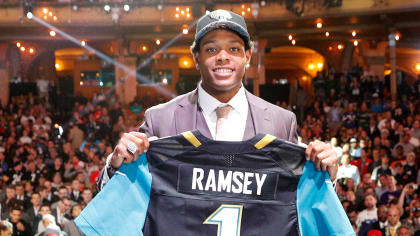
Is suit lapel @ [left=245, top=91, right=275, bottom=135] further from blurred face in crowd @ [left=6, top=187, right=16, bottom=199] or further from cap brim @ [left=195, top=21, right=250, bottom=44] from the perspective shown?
blurred face in crowd @ [left=6, top=187, right=16, bottom=199]

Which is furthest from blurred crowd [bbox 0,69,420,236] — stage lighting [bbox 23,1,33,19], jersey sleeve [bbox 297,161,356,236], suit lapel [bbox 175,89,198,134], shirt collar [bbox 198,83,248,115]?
stage lighting [bbox 23,1,33,19]

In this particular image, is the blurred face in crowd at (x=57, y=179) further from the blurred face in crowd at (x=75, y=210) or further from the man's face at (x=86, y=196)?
the blurred face in crowd at (x=75, y=210)

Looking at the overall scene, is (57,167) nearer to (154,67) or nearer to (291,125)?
(291,125)

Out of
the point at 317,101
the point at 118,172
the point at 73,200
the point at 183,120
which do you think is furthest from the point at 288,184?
the point at 317,101

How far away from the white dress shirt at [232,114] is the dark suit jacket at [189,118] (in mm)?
30

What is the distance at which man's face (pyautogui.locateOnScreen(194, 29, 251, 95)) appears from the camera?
300 cm

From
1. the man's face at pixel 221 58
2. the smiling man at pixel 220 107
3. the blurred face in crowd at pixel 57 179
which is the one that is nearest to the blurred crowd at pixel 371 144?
the smiling man at pixel 220 107

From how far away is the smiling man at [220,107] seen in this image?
300cm

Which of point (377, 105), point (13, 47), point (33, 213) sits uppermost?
point (13, 47)

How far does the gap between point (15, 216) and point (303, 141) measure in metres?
6.78

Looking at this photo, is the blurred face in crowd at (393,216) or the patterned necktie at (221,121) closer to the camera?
the patterned necktie at (221,121)

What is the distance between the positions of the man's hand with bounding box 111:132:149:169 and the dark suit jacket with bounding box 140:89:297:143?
0.17 metres

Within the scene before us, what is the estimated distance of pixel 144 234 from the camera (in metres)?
3.08

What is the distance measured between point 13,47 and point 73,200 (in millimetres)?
15804
